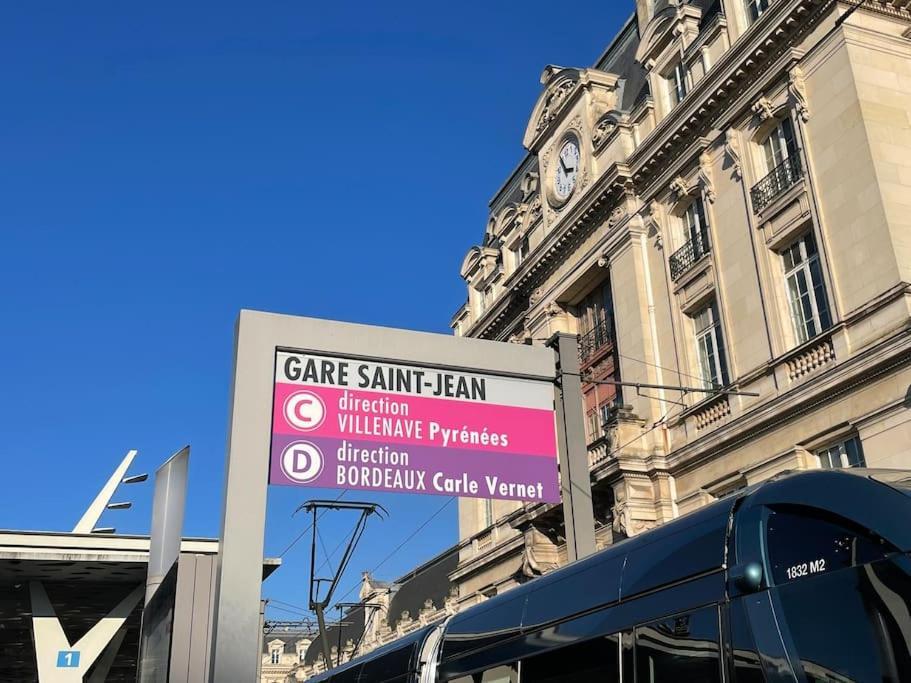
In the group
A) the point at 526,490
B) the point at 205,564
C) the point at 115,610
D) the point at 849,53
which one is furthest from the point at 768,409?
the point at 115,610

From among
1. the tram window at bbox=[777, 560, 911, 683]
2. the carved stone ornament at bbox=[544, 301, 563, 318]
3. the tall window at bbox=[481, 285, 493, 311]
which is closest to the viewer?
the tram window at bbox=[777, 560, 911, 683]

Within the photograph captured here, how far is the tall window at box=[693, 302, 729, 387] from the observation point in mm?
23469

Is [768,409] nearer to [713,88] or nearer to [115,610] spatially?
[713,88]

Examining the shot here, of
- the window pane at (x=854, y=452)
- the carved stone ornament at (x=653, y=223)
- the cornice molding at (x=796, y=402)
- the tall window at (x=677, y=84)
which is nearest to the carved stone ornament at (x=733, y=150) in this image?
the tall window at (x=677, y=84)

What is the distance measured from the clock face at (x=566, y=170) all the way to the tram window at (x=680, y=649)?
24651 millimetres

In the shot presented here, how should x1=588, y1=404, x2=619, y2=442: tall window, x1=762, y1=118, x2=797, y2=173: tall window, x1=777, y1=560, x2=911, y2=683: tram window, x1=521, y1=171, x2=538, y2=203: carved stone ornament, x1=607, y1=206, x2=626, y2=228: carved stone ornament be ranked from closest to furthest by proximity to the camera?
x1=777, y1=560, x2=911, y2=683: tram window → x1=762, y1=118, x2=797, y2=173: tall window → x1=607, y1=206, x2=626, y2=228: carved stone ornament → x1=588, y1=404, x2=619, y2=442: tall window → x1=521, y1=171, x2=538, y2=203: carved stone ornament

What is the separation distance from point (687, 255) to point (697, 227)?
31.2 inches

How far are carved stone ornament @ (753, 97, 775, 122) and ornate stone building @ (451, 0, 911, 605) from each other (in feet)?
Answer: 0.19

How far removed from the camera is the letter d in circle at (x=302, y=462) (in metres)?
10.0

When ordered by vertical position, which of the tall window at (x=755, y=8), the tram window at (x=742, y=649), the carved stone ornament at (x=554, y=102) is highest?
the carved stone ornament at (x=554, y=102)

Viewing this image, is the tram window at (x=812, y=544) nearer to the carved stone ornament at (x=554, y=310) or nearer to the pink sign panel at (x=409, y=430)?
the pink sign panel at (x=409, y=430)

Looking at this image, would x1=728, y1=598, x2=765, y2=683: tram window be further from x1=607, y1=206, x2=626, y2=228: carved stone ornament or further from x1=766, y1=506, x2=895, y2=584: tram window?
x1=607, y1=206, x2=626, y2=228: carved stone ornament

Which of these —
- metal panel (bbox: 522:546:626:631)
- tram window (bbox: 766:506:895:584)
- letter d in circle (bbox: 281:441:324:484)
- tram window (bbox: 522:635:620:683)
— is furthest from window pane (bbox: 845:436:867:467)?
tram window (bbox: 766:506:895:584)

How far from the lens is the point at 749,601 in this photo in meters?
5.84
